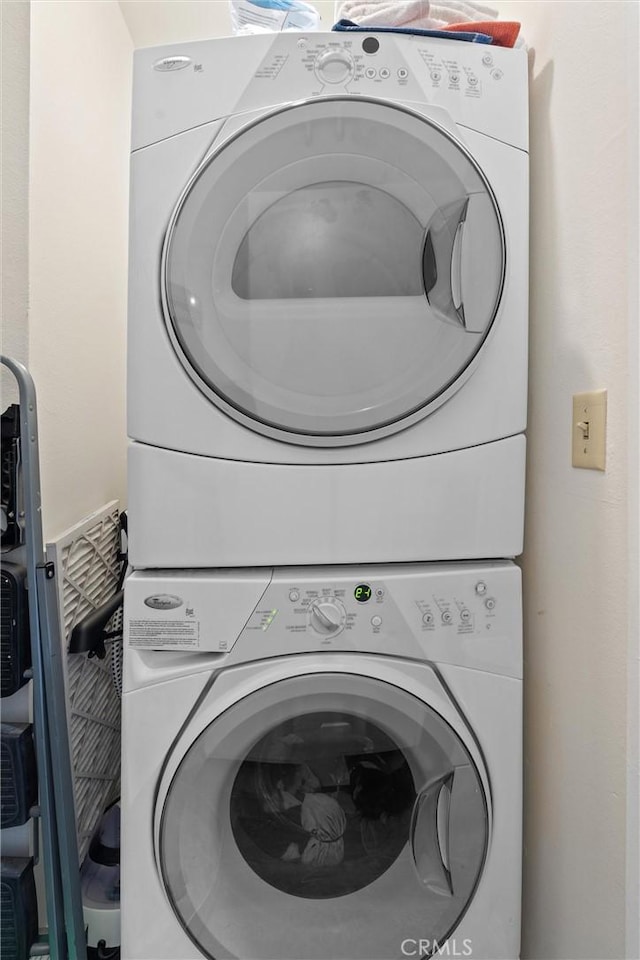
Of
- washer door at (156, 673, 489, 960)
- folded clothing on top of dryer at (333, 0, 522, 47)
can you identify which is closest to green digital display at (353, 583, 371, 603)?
washer door at (156, 673, 489, 960)

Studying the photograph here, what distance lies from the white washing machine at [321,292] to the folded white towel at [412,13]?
0.36 ft

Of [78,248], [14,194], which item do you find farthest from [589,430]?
[78,248]

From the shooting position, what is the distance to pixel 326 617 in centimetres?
107

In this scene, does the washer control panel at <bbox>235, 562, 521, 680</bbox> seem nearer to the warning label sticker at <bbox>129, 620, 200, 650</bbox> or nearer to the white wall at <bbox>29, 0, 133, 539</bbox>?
the warning label sticker at <bbox>129, 620, 200, 650</bbox>

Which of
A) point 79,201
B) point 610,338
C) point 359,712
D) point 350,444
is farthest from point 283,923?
point 79,201

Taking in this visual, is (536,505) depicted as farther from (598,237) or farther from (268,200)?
(268,200)

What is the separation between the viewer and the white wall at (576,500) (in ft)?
2.94

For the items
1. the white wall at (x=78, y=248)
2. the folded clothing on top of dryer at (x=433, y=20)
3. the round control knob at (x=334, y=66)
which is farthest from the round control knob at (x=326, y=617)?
the folded clothing on top of dryer at (x=433, y=20)

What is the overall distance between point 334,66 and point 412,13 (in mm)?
215

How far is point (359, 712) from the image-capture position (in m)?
1.06

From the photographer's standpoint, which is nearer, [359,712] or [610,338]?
[610,338]

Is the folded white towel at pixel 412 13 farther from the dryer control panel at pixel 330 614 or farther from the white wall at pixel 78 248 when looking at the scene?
the dryer control panel at pixel 330 614

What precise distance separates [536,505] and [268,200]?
73 cm

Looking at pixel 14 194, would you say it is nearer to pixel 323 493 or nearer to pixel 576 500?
pixel 323 493
